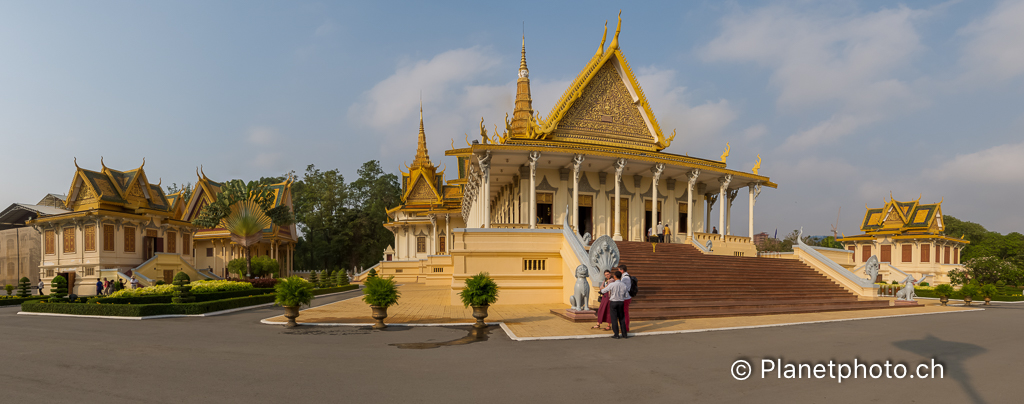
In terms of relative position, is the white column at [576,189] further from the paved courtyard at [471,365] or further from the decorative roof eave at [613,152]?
the paved courtyard at [471,365]

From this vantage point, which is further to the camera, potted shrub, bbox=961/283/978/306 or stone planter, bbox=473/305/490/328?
potted shrub, bbox=961/283/978/306

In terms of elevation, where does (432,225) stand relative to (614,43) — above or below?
below

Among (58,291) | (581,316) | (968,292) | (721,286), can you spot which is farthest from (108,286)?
(968,292)

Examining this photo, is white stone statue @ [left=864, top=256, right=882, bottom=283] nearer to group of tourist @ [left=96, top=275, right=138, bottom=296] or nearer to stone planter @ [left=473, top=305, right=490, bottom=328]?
stone planter @ [left=473, top=305, right=490, bottom=328]

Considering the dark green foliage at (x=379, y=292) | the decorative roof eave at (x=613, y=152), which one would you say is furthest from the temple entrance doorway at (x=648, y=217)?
the dark green foliage at (x=379, y=292)

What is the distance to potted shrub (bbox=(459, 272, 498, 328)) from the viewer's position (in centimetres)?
1055

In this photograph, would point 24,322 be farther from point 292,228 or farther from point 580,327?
point 292,228

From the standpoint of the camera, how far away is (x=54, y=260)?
3030 cm

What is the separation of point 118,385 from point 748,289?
1570 centimetres

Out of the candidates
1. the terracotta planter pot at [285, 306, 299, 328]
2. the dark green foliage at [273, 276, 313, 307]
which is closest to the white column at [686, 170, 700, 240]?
the dark green foliage at [273, 276, 313, 307]

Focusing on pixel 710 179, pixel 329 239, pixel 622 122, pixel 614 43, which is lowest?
pixel 329 239

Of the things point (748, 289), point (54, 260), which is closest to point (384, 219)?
point (54, 260)

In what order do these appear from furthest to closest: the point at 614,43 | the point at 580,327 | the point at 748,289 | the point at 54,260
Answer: the point at 54,260 → the point at 614,43 → the point at 748,289 → the point at 580,327

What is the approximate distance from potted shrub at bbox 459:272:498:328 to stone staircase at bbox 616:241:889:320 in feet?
13.0
